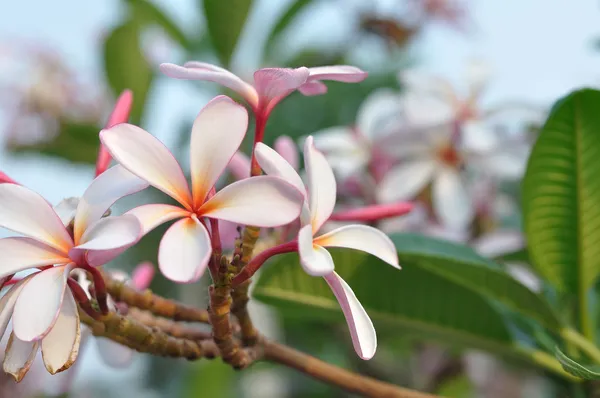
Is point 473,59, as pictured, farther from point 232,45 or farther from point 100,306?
point 100,306

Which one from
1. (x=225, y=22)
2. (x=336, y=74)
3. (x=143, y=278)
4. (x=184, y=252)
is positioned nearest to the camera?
(x=184, y=252)

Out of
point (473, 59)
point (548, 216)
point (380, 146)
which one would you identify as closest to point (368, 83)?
point (473, 59)

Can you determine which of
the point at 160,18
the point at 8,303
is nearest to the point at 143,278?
the point at 8,303

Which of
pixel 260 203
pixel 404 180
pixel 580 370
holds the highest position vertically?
pixel 260 203

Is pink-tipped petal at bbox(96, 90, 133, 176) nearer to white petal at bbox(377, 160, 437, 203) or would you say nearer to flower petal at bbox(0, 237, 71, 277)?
flower petal at bbox(0, 237, 71, 277)

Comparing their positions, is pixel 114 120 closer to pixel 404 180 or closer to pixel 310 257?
pixel 310 257

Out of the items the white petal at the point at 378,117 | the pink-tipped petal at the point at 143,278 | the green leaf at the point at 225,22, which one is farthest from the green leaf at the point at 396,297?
the green leaf at the point at 225,22

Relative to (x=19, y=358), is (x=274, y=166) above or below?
above

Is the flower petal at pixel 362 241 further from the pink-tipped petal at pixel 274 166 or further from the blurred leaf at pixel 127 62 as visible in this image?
the blurred leaf at pixel 127 62
